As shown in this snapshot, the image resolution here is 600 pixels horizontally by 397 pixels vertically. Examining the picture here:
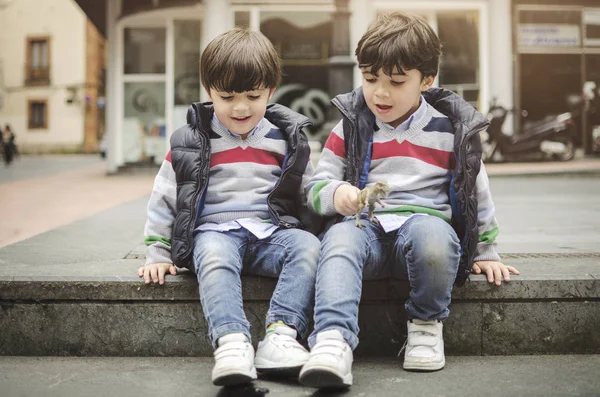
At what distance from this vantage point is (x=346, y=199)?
238 cm

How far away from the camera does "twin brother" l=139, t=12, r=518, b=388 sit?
90.7 inches

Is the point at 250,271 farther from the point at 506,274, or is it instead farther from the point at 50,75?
the point at 50,75

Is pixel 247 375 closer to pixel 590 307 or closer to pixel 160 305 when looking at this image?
pixel 160 305

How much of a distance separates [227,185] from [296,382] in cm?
78

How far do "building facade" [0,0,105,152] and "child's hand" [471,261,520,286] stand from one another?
34.1 meters

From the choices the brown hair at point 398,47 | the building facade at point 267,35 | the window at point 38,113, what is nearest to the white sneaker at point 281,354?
the brown hair at point 398,47

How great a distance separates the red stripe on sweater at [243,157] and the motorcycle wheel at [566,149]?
37.6ft

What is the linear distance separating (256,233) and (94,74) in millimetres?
34870

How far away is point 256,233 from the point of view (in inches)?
99.1

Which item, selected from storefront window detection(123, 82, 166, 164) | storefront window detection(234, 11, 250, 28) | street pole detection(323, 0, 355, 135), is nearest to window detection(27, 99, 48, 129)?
storefront window detection(123, 82, 166, 164)

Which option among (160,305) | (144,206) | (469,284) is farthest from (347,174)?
(144,206)

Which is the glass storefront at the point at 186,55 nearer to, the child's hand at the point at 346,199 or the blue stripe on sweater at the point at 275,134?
the blue stripe on sweater at the point at 275,134

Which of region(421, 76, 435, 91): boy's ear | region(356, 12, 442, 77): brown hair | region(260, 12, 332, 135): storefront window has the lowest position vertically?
region(421, 76, 435, 91): boy's ear

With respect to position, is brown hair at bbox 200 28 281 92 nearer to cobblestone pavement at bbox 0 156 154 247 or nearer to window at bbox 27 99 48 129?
cobblestone pavement at bbox 0 156 154 247
